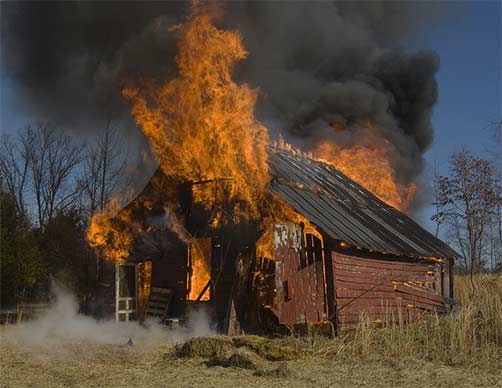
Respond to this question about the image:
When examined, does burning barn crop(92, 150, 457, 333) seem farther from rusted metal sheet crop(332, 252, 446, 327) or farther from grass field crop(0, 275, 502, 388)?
grass field crop(0, 275, 502, 388)

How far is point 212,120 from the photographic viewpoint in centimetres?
1572

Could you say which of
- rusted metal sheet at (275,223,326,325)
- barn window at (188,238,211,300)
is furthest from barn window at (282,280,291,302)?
barn window at (188,238,211,300)

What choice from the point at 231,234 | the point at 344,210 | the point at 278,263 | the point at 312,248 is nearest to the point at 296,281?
the point at 278,263

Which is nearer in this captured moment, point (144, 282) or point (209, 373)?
point (209, 373)

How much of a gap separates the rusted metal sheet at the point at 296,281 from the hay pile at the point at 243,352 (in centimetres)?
167

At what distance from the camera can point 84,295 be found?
2420 centimetres

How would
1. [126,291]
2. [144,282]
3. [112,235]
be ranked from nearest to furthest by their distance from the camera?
[126,291], [112,235], [144,282]

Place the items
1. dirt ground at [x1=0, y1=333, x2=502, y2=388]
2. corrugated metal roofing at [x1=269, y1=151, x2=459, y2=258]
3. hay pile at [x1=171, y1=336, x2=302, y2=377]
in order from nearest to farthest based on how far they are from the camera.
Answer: dirt ground at [x1=0, y1=333, x2=502, y2=388]
hay pile at [x1=171, y1=336, x2=302, y2=377]
corrugated metal roofing at [x1=269, y1=151, x2=459, y2=258]

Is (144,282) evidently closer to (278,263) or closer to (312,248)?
(278,263)

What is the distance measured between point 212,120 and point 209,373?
8062 millimetres

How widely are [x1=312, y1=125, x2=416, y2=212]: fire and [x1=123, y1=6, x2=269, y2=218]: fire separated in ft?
37.6

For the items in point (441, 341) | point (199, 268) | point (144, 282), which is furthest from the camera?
point (144, 282)

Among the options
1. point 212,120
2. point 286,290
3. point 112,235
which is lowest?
point 286,290

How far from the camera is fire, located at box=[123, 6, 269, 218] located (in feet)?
51.3
